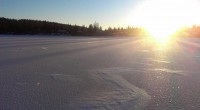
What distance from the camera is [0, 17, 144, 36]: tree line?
3059 inches

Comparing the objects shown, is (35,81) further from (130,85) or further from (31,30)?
(31,30)

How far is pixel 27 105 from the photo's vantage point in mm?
4441

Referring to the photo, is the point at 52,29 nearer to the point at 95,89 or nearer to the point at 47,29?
the point at 47,29

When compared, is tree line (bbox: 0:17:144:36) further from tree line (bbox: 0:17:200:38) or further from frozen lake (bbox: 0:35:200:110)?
frozen lake (bbox: 0:35:200:110)

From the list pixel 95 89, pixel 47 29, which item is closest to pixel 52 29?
pixel 47 29

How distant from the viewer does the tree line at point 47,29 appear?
77.7 metres

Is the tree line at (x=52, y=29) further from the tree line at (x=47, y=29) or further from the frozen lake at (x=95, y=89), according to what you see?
the frozen lake at (x=95, y=89)

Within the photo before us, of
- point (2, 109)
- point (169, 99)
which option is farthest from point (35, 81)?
point (169, 99)

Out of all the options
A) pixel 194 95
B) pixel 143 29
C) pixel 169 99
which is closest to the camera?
pixel 169 99

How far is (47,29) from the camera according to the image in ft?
282

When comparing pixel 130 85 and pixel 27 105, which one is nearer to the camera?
pixel 27 105

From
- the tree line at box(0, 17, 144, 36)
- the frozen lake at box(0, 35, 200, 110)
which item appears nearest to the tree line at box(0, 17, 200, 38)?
the tree line at box(0, 17, 144, 36)

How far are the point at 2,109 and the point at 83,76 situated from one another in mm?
3005

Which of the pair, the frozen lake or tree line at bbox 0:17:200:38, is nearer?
the frozen lake
